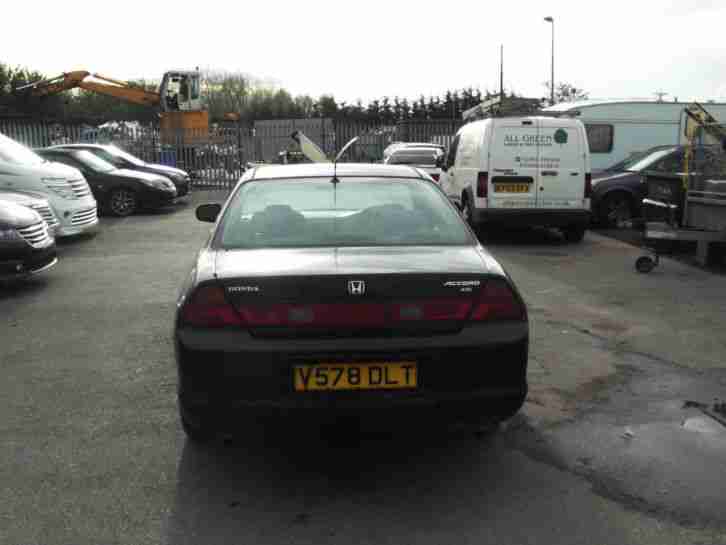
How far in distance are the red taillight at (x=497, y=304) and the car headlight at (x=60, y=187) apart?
34.5 ft

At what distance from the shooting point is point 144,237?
14539mm

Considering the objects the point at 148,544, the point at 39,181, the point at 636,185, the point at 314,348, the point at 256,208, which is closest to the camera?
the point at 148,544

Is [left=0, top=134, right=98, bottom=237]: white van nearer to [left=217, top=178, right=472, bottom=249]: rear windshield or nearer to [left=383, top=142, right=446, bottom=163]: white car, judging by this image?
[left=217, top=178, right=472, bottom=249]: rear windshield

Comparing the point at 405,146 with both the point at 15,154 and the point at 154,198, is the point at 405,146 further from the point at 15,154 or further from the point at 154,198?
the point at 15,154

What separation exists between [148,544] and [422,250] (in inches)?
71.8

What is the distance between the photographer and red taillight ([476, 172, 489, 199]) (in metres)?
13.3

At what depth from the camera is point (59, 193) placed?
42.2 feet

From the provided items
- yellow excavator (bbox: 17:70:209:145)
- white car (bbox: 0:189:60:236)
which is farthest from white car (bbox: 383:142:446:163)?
white car (bbox: 0:189:60:236)

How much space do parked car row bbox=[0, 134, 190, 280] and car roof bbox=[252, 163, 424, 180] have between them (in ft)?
15.4

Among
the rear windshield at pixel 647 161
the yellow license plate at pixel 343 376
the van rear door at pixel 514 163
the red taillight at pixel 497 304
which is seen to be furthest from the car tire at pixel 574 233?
Result: the yellow license plate at pixel 343 376

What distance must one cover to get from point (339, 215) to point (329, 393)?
4.26 feet

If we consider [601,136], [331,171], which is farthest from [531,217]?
[331,171]

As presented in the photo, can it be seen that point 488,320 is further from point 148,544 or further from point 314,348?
point 148,544

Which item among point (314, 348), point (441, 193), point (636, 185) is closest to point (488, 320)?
point (314, 348)
